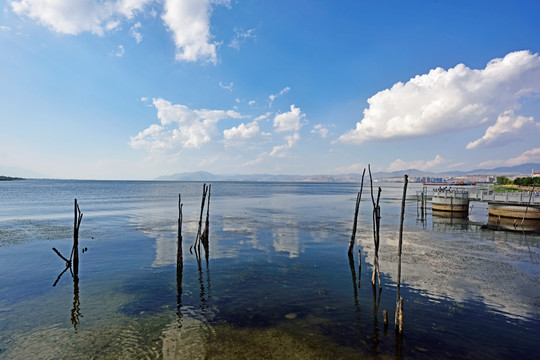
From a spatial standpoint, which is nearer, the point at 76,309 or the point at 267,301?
the point at 76,309

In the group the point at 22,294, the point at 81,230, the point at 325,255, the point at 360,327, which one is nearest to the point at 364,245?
the point at 325,255

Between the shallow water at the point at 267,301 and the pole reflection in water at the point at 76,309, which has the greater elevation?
the shallow water at the point at 267,301

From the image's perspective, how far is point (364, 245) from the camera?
25.4m

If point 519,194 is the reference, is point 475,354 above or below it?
below

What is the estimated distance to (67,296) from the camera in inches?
573

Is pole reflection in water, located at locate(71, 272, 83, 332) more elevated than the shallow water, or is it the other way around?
the shallow water

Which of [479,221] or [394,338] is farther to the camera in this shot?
[479,221]

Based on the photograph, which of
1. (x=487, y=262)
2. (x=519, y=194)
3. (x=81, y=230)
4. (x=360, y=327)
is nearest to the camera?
(x=360, y=327)

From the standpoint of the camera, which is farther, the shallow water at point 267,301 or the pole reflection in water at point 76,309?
the pole reflection in water at point 76,309

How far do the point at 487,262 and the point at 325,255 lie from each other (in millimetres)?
11047

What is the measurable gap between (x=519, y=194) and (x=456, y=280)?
3596cm

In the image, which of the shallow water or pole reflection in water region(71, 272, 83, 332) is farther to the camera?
pole reflection in water region(71, 272, 83, 332)

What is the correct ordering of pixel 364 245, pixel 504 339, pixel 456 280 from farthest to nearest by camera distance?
pixel 364 245 < pixel 456 280 < pixel 504 339

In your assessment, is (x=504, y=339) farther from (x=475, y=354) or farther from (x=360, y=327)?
A: (x=360, y=327)
